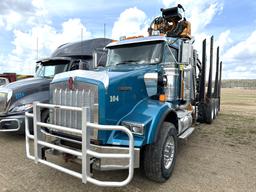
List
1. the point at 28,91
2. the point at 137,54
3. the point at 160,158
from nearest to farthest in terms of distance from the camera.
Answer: the point at 160,158 → the point at 137,54 → the point at 28,91

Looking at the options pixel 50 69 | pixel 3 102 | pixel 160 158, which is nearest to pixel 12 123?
pixel 3 102

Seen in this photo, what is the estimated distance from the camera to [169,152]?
4.18m

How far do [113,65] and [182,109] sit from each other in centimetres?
197

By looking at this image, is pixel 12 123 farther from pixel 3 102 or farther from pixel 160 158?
pixel 160 158

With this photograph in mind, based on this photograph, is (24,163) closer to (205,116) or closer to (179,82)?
(179,82)

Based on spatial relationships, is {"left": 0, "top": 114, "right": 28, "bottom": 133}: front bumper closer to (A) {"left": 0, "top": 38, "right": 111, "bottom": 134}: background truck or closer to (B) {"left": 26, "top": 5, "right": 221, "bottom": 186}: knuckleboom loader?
(A) {"left": 0, "top": 38, "right": 111, "bottom": 134}: background truck

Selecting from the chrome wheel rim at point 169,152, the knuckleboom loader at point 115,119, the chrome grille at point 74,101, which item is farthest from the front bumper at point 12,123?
the chrome wheel rim at point 169,152

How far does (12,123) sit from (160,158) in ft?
13.6

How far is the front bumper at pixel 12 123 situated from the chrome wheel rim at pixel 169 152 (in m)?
3.90

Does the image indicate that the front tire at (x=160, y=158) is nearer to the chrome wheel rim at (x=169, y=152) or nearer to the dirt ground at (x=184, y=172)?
the chrome wheel rim at (x=169, y=152)

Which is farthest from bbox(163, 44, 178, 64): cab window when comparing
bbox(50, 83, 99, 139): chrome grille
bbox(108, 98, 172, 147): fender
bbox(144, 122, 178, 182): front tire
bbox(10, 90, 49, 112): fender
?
bbox(10, 90, 49, 112): fender

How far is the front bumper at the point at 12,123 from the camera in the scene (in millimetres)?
6012

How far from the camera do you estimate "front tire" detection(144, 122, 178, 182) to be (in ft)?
12.0

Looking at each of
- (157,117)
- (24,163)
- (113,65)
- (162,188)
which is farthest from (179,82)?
(24,163)
